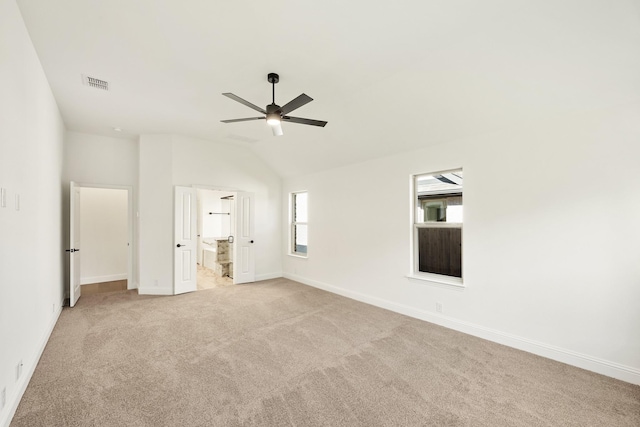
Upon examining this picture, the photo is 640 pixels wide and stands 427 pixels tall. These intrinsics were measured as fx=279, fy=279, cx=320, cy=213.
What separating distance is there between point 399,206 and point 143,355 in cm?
386

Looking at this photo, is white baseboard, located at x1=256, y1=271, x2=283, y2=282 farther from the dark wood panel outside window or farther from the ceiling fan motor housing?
the ceiling fan motor housing

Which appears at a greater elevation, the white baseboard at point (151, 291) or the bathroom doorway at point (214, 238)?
the bathroom doorway at point (214, 238)

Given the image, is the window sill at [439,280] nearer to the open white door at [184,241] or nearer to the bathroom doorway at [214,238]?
the open white door at [184,241]

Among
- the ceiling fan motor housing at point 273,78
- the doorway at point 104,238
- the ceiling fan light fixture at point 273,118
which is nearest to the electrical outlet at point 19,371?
the ceiling fan light fixture at point 273,118

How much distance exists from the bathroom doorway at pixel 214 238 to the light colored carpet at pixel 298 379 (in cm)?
305

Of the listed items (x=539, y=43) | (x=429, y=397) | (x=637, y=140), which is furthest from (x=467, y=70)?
(x=429, y=397)

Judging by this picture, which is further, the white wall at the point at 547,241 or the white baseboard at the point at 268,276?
the white baseboard at the point at 268,276

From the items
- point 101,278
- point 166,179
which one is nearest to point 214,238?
point 101,278

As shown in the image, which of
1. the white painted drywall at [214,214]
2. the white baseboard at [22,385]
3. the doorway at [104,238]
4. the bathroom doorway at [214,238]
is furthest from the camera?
the white painted drywall at [214,214]

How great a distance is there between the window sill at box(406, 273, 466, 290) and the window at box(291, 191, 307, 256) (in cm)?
310

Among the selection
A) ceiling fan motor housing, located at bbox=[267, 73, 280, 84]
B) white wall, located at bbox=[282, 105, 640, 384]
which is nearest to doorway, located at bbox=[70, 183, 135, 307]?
ceiling fan motor housing, located at bbox=[267, 73, 280, 84]

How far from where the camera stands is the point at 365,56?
2768 millimetres

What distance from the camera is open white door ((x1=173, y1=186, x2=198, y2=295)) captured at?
17.8ft

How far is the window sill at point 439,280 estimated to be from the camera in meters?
3.76
